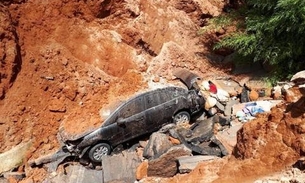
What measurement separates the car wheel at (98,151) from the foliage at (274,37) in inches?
207

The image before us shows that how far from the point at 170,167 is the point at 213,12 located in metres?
8.25

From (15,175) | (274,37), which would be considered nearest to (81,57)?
(15,175)

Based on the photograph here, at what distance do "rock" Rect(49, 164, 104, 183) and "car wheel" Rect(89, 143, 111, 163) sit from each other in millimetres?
351

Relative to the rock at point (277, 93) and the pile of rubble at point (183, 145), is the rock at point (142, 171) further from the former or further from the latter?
the rock at point (277, 93)

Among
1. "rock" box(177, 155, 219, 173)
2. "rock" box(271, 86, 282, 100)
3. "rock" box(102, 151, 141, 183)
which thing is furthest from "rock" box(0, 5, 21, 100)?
"rock" box(271, 86, 282, 100)

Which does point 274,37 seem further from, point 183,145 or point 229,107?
point 183,145

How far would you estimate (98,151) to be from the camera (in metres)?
10.1

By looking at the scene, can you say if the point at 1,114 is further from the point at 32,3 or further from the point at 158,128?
the point at 158,128

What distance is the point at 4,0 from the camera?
12000 millimetres

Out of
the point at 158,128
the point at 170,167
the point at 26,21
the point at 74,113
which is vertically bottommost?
the point at 170,167

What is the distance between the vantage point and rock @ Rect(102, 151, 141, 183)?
941 cm

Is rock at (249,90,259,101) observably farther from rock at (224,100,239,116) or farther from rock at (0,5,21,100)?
rock at (0,5,21,100)

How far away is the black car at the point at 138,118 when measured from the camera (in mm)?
9930

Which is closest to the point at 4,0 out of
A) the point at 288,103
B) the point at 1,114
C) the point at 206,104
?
the point at 1,114
